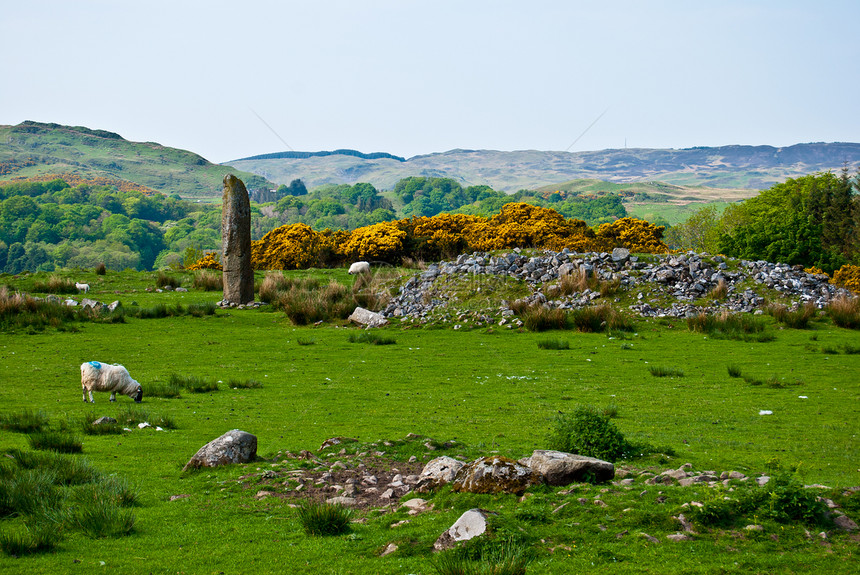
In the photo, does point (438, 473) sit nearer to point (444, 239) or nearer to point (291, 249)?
point (444, 239)

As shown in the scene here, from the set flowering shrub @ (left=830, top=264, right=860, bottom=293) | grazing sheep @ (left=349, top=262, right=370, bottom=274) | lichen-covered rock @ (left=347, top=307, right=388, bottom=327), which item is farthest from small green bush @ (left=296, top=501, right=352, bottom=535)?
flowering shrub @ (left=830, top=264, right=860, bottom=293)

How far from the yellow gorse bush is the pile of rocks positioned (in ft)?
40.9

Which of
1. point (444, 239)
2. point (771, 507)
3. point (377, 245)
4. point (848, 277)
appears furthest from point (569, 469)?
point (848, 277)

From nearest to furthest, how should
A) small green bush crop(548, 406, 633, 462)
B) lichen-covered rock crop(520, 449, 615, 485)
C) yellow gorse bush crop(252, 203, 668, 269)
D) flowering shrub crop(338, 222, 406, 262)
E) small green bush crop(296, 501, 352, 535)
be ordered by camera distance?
small green bush crop(296, 501, 352, 535) → lichen-covered rock crop(520, 449, 615, 485) → small green bush crop(548, 406, 633, 462) → flowering shrub crop(338, 222, 406, 262) → yellow gorse bush crop(252, 203, 668, 269)

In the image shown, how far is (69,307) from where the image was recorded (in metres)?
22.4

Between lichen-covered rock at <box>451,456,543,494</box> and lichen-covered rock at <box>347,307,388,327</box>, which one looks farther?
lichen-covered rock at <box>347,307,388,327</box>

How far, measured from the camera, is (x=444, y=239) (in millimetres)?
41344

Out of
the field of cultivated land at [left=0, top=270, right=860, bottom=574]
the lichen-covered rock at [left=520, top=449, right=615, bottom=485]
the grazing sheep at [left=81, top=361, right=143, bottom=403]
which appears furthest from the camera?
the grazing sheep at [left=81, top=361, right=143, bottom=403]

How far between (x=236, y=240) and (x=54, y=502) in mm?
21215

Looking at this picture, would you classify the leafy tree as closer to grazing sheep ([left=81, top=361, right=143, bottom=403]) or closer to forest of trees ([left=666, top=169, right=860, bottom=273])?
forest of trees ([left=666, top=169, right=860, bottom=273])

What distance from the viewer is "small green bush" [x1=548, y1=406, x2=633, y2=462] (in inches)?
309

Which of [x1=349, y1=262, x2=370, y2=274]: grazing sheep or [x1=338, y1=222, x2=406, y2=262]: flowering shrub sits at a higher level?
[x1=338, y1=222, x2=406, y2=262]: flowering shrub

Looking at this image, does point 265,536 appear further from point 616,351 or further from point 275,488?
point 616,351

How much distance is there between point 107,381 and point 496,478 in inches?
351
